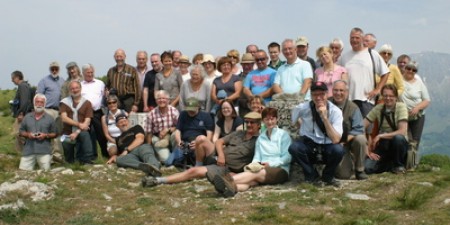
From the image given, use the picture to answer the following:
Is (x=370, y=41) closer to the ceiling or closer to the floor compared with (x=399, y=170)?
closer to the ceiling

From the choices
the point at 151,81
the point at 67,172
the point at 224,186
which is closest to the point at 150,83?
the point at 151,81

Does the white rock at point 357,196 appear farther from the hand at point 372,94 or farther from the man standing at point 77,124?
the man standing at point 77,124

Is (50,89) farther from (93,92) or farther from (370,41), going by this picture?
(370,41)

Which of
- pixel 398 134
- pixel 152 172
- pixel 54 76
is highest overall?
pixel 54 76

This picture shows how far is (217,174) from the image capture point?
10188 mm

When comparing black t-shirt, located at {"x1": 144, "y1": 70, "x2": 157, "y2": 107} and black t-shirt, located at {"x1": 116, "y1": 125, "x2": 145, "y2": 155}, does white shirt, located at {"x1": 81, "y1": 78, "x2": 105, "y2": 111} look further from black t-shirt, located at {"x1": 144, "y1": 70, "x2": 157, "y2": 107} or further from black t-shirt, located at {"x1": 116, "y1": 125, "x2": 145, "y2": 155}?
black t-shirt, located at {"x1": 116, "y1": 125, "x2": 145, "y2": 155}

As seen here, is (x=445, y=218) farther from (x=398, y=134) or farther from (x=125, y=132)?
(x=125, y=132)

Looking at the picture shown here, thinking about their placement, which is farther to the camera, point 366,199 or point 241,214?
point 366,199

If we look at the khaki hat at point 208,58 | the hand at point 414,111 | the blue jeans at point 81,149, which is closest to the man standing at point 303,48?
the khaki hat at point 208,58

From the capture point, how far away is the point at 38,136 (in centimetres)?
1360

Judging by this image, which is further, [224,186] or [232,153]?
[232,153]

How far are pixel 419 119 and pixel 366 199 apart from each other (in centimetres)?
406

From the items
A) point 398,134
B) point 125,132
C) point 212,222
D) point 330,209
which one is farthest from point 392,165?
point 125,132

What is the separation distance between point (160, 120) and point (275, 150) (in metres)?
4.38
